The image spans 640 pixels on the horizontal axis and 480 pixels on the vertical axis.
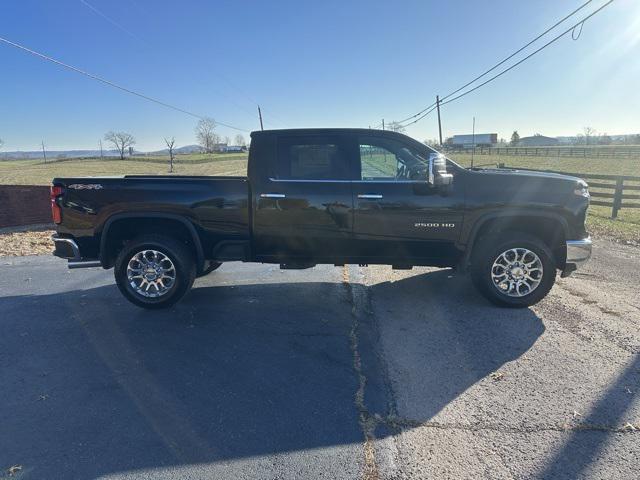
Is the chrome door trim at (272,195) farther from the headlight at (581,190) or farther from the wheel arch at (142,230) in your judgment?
the headlight at (581,190)

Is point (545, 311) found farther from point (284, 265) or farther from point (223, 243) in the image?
point (223, 243)

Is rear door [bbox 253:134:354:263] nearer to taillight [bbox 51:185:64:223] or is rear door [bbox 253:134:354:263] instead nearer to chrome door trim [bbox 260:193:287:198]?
chrome door trim [bbox 260:193:287:198]

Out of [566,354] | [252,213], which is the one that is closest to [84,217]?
[252,213]

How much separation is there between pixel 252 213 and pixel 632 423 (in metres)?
3.74

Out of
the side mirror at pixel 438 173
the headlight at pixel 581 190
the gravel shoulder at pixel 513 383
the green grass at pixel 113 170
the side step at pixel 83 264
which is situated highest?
the green grass at pixel 113 170

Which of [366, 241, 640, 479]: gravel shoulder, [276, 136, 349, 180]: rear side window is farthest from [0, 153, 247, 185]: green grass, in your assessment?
[366, 241, 640, 479]: gravel shoulder

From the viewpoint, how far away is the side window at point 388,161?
14.6 ft

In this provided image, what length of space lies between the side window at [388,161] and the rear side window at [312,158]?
0.23 metres

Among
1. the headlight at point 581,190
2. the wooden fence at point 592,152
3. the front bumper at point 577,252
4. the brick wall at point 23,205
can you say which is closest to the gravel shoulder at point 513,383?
the front bumper at point 577,252

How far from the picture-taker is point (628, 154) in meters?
42.2

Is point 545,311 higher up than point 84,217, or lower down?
lower down

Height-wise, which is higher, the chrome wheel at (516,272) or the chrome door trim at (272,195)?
the chrome door trim at (272,195)

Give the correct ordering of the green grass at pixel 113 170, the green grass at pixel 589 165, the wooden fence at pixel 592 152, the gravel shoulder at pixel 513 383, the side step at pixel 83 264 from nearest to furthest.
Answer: the gravel shoulder at pixel 513 383
the side step at pixel 83 264
the green grass at pixel 589 165
the green grass at pixel 113 170
the wooden fence at pixel 592 152

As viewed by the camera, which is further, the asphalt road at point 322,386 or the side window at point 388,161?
the side window at point 388,161
